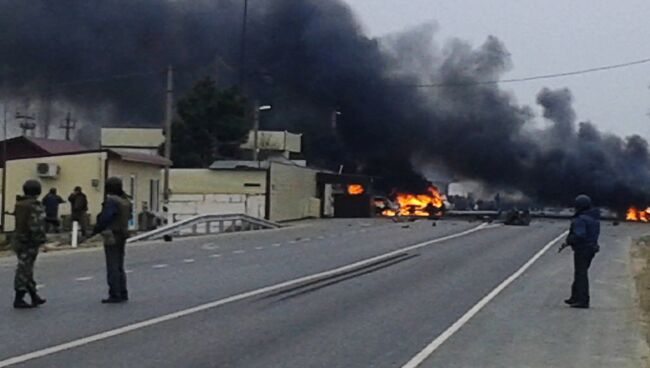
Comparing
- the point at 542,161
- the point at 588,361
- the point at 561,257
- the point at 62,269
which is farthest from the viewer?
the point at 542,161

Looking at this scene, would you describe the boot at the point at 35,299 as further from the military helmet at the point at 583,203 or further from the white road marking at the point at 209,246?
the white road marking at the point at 209,246

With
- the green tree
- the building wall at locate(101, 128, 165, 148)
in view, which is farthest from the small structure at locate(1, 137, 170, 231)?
the building wall at locate(101, 128, 165, 148)

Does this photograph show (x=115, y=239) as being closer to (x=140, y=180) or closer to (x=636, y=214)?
(x=140, y=180)

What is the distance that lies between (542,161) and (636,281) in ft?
170

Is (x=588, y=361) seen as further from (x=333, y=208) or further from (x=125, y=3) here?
(x=125, y=3)

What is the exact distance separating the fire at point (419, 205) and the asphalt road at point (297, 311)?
38646 mm

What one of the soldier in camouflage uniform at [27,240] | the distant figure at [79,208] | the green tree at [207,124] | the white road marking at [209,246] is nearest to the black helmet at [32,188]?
the soldier in camouflage uniform at [27,240]

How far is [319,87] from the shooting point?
85375 millimetres

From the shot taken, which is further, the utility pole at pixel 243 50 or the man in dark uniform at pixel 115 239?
the utility pole at pixel 243 50

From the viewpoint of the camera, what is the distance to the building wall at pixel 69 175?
40.2 meters

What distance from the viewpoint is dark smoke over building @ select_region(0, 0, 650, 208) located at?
74.4 m

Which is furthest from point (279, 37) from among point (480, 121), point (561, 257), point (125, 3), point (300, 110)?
point (561, 257)

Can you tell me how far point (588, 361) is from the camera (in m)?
12.0

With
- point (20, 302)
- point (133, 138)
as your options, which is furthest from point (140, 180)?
point (133, 138)
